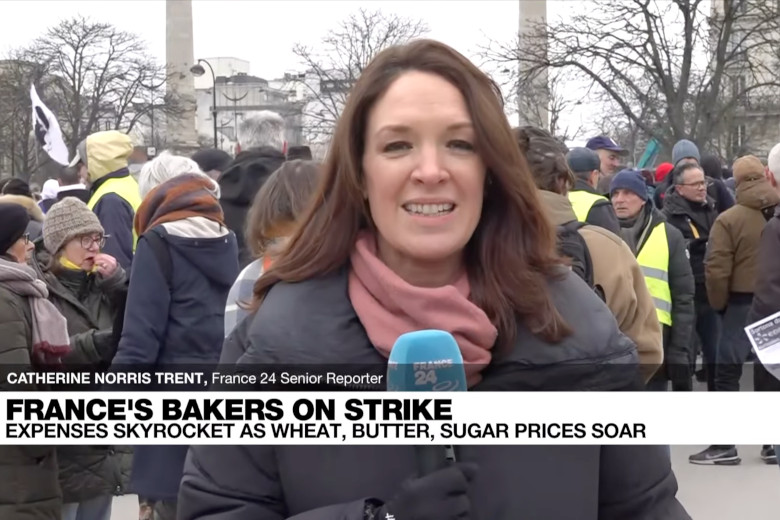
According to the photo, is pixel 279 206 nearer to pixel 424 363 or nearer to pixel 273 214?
pixel 273 214

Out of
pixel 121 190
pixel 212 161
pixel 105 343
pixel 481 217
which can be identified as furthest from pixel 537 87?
pixel 481 217

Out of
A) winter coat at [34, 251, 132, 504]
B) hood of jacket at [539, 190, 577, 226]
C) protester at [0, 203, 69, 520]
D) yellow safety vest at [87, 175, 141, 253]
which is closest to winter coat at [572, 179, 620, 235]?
hood of jacket at [539, 190, 577, 226]

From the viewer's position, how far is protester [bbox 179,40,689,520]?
170 cm

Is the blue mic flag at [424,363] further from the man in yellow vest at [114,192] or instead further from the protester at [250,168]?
the man in yellow vest at [114,192]

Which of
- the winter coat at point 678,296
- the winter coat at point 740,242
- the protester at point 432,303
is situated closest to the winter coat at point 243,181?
the winter coat at point 678,296

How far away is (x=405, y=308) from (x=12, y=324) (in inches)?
85.9

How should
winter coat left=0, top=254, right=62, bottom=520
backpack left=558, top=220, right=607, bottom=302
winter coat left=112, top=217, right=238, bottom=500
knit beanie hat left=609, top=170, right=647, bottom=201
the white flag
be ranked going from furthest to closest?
the white flag, knit beanie hat left=609, top=170, right=647, bottom=201, winter coat left=112, top=217, right=238, bottom=500, backpack left=558, top=220, right=607, bottom=302, winter coat left=0, top=254, right=62, bottom=520

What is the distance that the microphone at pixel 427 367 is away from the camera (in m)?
1.53

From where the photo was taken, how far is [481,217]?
1.90 m

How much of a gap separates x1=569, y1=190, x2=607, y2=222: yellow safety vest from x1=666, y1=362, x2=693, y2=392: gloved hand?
1.22 meters

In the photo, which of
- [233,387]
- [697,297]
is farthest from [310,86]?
[233,387]

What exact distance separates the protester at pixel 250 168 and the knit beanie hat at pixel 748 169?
3.03m

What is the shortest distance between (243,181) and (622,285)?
6.38ft

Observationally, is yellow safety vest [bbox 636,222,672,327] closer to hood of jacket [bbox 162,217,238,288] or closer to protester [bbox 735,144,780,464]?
protester [bbox 735,144,780,464]
